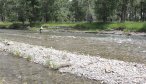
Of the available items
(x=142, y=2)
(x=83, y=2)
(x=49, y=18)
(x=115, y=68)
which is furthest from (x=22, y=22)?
(x=115, y=68)

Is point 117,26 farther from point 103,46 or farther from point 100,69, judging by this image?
point 100,69

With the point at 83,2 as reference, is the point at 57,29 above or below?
below

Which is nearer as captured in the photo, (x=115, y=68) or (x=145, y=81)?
(x=145, y=81)

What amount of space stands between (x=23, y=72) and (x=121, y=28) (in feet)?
181

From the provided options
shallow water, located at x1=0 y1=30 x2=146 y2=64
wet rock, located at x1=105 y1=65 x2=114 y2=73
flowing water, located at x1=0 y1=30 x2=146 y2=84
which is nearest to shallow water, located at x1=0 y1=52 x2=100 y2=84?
flowing water, located at x1=0 y1=30 x2=146 y2=84

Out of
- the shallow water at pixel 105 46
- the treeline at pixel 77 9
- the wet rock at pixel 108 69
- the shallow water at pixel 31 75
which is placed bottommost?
the shallow water at pixel 105 46

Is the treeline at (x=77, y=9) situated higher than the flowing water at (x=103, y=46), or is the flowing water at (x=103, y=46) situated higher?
the treeline at (x=77, y=9)

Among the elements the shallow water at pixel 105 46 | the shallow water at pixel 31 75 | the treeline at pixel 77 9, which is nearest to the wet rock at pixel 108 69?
the shallow water at pixel 31 75

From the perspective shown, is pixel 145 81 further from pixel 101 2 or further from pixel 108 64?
pixel 101 2

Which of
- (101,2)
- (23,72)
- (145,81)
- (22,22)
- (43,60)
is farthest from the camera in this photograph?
(22,22)

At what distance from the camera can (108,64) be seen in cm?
2519

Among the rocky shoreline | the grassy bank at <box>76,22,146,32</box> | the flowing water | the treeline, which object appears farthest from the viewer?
the treeline

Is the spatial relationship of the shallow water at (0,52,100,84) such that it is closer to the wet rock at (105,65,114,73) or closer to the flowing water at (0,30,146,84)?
the flowing water at (0,30,146,84)

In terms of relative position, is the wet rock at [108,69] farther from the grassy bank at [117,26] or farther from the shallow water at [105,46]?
the grassy bank at [117,26]
